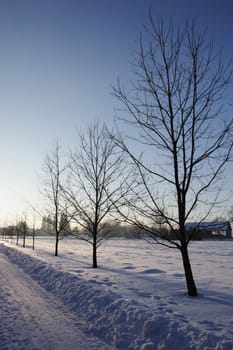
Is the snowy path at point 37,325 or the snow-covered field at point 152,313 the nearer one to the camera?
the snow-covered field at point 152,313

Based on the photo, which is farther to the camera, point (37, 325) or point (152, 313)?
point (37, 325)

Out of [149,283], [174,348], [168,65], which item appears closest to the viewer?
[174,348]

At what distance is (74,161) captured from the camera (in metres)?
14.3

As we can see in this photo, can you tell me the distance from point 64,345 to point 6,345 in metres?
0.86

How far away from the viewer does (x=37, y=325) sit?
5305 mm

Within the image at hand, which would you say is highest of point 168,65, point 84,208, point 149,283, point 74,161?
point 168,65

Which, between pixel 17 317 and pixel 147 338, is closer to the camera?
pixel 147 338

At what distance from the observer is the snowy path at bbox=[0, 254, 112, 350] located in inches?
173

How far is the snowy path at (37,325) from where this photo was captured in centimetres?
439

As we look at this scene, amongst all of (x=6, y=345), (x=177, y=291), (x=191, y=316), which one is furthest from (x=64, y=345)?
(x=177, y=291)

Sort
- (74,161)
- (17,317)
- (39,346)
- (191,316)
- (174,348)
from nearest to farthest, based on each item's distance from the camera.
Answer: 1. (174,348)
2. (39,346)
3. (191,316)
4. (17,317)
5. (74,161)

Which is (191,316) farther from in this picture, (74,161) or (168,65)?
(74,161)

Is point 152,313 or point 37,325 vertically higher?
point 152,313

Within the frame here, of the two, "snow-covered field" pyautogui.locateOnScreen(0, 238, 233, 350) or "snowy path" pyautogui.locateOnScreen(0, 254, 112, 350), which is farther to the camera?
"snowy path" pyautogui.locateOnScreen(0, 254, 112, 350)
